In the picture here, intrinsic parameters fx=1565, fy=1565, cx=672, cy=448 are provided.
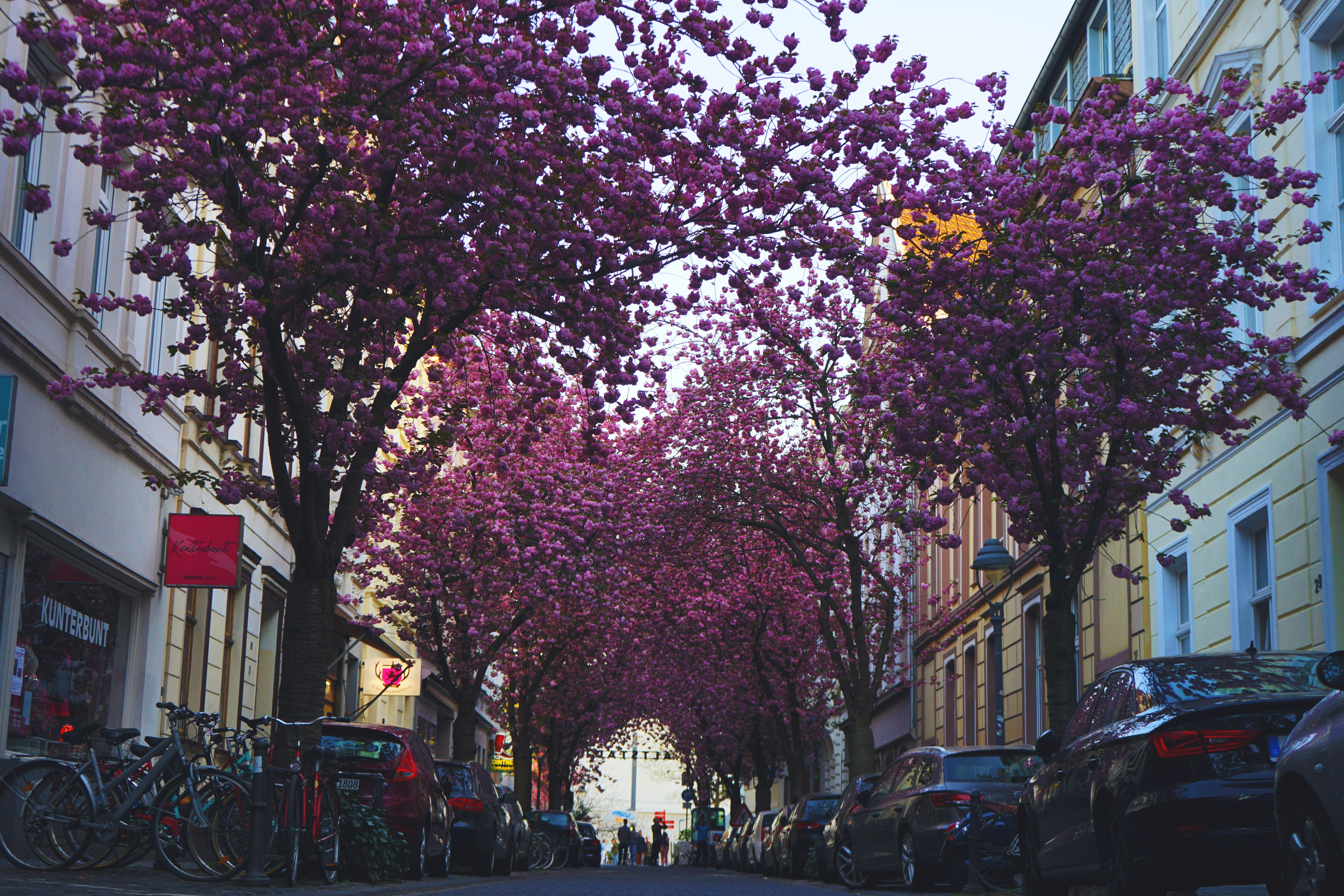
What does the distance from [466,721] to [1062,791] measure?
21707mm

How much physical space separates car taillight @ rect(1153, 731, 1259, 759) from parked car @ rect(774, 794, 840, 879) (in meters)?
16.3

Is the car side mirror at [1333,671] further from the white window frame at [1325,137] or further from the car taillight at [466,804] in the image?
the car taillight at [466,804]

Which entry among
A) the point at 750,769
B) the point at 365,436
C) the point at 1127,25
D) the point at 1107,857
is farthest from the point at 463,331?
the point at 750,769

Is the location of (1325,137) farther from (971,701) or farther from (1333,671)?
(971,701)

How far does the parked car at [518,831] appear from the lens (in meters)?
23.1

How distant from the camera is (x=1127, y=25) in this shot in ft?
77.3

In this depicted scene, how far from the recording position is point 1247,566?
1767 cm

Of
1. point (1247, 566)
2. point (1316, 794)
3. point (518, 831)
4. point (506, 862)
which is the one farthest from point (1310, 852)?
point (518, 831)

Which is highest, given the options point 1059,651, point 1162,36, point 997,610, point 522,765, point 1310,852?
point 1162,36

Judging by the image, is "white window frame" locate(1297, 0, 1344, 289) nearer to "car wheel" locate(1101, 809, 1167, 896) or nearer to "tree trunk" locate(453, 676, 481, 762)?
"car wheel" locate(1101, 809, 1167, 896)

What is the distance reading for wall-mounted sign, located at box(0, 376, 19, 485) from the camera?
12.7m

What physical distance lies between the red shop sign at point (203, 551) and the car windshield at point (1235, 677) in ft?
41.7

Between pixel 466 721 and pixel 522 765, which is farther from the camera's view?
pixel 522 765

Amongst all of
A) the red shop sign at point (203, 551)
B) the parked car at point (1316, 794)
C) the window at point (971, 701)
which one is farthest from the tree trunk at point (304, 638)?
the window at point (971, 701)
